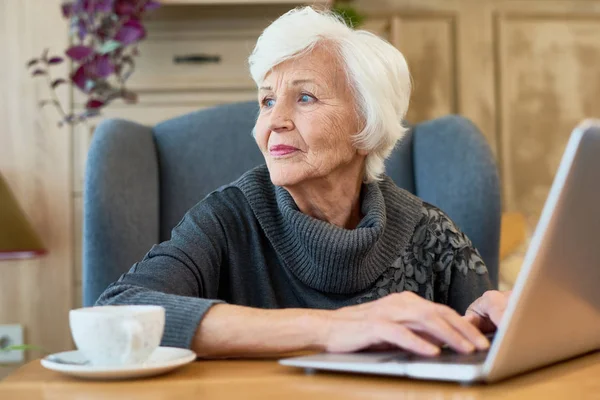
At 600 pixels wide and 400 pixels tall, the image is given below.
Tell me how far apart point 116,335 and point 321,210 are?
68 centimetres

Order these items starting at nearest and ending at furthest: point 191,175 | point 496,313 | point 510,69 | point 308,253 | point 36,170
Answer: point 496,313, point 308,253, point 191,175, point 36,170, point 510,69

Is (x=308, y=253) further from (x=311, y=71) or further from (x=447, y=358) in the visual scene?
(x=447, y=358)

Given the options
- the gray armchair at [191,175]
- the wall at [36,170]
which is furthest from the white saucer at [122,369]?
the wall at [36,170]

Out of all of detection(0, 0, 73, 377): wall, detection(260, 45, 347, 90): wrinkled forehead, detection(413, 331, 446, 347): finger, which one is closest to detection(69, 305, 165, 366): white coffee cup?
detection(413, 331, 446, 347): finger

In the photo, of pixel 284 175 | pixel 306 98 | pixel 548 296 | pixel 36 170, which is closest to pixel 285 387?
pixel 548 296

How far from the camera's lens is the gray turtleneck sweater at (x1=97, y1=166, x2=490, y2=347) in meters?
1.30

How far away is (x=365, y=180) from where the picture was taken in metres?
1.50

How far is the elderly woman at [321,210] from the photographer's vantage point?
4.32 ft

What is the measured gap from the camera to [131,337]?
779 mm

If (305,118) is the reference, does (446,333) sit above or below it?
below

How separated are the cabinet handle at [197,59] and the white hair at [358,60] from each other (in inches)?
57.0

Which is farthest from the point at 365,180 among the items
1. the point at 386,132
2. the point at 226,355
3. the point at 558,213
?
the point at 558,213

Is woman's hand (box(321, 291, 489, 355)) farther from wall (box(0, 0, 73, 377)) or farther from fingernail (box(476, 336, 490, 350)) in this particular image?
wall (box(0, 0, 73, 377))

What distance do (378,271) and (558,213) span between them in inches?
27.6
